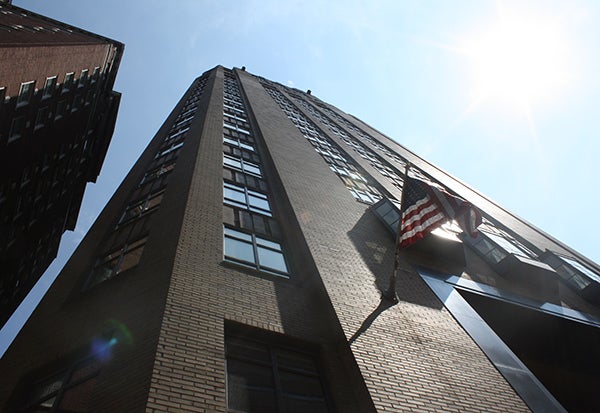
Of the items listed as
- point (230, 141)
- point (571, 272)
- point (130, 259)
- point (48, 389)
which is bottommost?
point (48, 389)

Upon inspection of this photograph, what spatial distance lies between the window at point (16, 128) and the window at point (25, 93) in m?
0.84

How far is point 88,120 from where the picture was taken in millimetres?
33719

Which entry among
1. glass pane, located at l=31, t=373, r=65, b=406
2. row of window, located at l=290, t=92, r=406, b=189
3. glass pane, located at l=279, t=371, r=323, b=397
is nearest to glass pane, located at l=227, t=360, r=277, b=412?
glass pane, located at l=279, t=371, r=323, b=397

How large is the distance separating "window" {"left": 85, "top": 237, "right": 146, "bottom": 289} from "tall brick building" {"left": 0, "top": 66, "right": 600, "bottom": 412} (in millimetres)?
71

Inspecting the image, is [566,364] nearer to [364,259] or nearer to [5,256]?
[364,259]

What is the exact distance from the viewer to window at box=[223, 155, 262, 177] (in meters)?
17.4

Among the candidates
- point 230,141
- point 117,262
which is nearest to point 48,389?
point 117,262

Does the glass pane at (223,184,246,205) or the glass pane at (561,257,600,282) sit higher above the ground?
the glass pane at (561,257,600,282)

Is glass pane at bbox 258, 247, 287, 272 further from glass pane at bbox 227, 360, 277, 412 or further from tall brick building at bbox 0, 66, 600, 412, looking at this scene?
glass pane at bbox 227, 360, 277, 412

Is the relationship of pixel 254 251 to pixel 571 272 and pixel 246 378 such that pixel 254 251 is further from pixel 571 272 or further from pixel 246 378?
pixel 571 272

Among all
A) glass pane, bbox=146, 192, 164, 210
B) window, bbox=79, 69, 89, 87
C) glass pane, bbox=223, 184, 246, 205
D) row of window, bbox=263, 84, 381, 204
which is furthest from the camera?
window, bbox=79, 69, 89, 87

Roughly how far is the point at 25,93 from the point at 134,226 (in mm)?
11697

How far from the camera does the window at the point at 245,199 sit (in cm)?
1368

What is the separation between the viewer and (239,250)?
1077 cm
